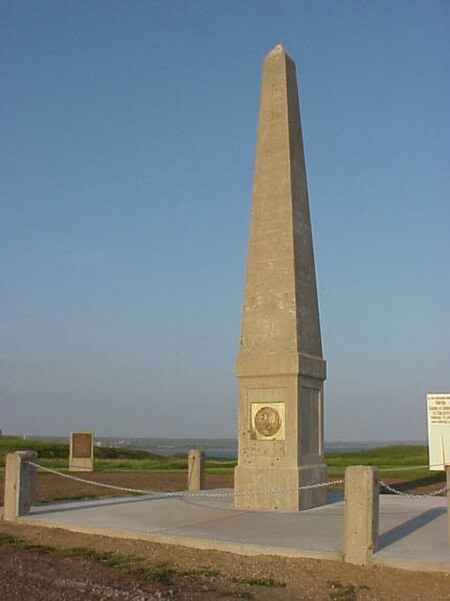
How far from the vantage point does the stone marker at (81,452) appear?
1101 inches

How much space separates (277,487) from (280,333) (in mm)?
2971

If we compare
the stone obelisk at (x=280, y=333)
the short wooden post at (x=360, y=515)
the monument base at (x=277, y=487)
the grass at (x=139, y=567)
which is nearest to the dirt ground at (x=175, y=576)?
the grass at (x=139, y=567)

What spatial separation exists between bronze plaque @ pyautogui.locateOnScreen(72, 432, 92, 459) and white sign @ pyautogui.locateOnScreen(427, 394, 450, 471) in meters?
13.6

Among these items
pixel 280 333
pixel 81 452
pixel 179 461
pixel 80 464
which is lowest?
pixel 179 461

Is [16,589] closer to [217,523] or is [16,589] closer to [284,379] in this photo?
[217,523]

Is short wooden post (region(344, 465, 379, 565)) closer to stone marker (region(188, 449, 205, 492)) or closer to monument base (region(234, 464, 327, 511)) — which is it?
monument base (region(234, 464, 327, 511))

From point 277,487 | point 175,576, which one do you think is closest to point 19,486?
point 277,487

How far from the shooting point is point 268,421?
1417cm

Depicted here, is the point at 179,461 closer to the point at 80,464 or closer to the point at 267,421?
the point at 80,464

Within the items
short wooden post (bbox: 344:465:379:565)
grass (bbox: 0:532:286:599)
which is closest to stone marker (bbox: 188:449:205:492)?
grass (bbox: 0:532:286:599)

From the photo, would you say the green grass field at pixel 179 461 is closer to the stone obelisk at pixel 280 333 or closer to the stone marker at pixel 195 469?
the stone marker at pixel 195 469

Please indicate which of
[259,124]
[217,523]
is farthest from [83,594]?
[259,124]

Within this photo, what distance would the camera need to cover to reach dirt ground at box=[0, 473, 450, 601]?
7.36 metres

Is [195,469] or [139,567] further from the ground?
[195,469]
